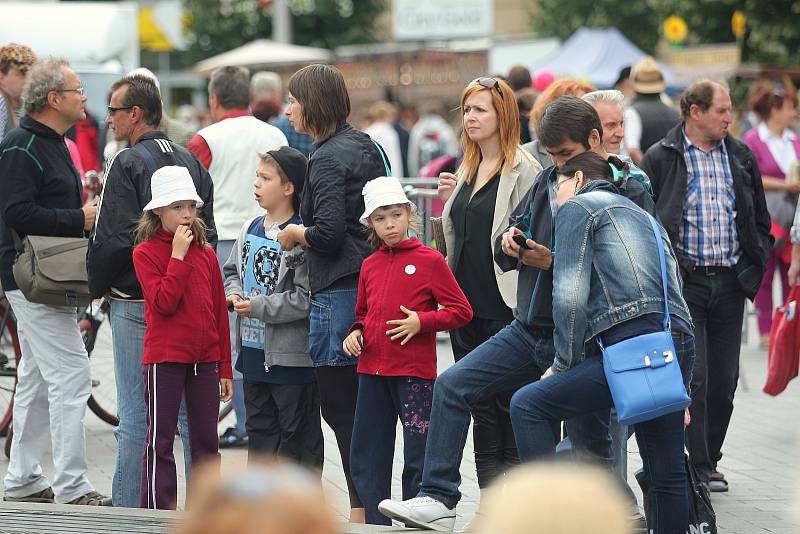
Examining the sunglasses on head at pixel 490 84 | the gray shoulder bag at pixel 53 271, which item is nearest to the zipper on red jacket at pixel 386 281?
the sunglasses on head at pixel 490 84

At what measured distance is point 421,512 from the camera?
5426 mm

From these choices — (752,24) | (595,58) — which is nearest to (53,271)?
(595,58)

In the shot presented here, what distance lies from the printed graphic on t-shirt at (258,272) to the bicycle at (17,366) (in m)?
1.75

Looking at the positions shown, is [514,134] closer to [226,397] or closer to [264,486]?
[226,397]

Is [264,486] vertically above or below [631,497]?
above

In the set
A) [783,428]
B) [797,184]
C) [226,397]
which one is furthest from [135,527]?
[797,184]

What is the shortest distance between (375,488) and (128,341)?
4.10 ft

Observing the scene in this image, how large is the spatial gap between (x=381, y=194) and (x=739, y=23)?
26676mm

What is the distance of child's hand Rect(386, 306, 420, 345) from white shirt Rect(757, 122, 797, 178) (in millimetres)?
7313

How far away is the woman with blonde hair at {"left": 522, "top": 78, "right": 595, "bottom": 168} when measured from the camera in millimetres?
7105

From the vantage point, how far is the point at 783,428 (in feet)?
29.7

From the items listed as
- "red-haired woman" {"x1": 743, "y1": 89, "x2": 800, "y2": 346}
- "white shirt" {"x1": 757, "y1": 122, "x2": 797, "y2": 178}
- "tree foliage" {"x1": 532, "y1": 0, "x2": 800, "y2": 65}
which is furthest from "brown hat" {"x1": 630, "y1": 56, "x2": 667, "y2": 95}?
"tree foliage" {"x1": 532, "y1": 0, "x2": 800, "y2": 65}

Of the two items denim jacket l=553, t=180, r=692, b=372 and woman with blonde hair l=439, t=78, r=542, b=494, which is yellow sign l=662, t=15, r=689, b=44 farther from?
denim jacket l=553, t=180, r=692, b=372

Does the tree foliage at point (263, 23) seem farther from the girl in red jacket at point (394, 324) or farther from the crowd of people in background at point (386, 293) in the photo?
the girl in red jacket at point (394, 324)
